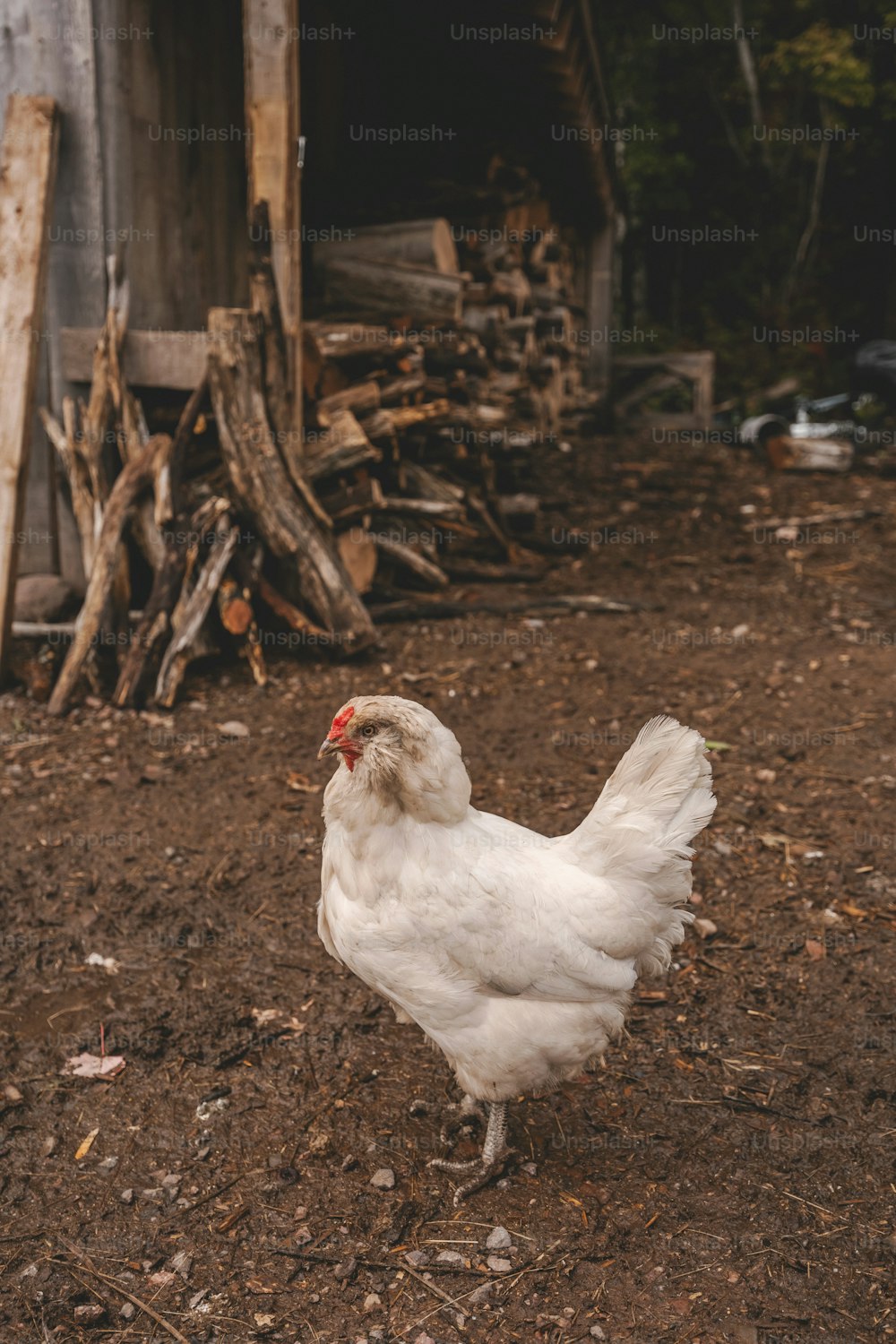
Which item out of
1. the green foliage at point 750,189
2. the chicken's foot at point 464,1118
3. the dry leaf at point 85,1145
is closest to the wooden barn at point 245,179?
the dry leaf at point 85,1145

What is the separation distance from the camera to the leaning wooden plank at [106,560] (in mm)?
5402

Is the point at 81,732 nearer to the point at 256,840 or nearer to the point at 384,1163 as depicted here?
the point at 256,840

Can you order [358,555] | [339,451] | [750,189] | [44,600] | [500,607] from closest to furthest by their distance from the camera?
[44,600] → [339,451] → [358,555] → [500,607] → [750,189]

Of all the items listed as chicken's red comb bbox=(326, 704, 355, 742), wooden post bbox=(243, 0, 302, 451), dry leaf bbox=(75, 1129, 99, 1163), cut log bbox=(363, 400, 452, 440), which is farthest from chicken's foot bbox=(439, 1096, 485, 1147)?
cut log bbox=(363, 400, 452, 440)

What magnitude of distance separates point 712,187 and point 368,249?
14524 millimetres

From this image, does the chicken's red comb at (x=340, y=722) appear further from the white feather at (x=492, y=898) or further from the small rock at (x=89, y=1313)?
the small rock at (x=89, y=1313)

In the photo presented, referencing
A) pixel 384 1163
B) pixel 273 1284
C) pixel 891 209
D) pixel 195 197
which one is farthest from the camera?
pixel 891 209

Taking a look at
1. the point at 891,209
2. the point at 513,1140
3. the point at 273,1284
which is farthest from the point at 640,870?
the point at 891,209

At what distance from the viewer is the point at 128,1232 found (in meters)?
2.58

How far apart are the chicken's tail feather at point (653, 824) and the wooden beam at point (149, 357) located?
3997 mm

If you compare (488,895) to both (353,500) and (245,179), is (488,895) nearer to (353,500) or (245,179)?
(353,500)

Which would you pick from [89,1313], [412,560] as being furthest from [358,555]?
[89,1313]

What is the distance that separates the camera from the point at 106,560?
18.1 ft

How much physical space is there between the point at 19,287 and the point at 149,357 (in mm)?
734
